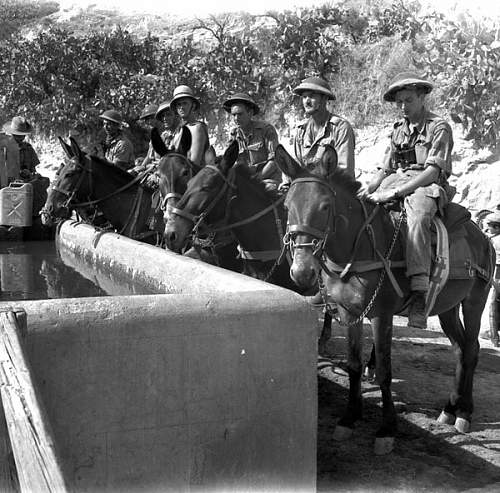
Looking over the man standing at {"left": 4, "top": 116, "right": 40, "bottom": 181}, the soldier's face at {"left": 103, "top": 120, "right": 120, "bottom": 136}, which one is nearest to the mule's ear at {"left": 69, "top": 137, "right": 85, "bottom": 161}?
the soldier's face at {"left": 103, "top": 120, "right": 120, "bottom": 136}

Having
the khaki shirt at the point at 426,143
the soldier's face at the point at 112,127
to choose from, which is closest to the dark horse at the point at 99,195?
the soldier's face at the point at 112,127

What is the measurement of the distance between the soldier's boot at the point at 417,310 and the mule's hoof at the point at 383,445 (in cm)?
97

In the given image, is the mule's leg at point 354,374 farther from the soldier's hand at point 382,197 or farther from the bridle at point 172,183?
the bridle at point 172,183

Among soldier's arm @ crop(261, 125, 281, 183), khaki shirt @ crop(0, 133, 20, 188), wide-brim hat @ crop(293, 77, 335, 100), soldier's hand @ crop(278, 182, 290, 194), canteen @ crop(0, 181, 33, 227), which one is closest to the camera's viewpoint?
soldier's hand @ crop(278, 182, 290, 194)

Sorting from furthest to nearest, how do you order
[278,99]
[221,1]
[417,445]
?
[221,1]
[278,99]
[417,445]

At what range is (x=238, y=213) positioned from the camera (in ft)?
20.3

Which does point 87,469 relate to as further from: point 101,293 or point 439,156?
point 439,156

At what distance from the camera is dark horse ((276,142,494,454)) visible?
4.61 metres

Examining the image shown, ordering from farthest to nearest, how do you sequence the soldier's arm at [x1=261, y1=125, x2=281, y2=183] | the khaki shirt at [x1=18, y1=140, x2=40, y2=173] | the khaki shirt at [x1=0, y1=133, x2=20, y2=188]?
the khaki shirt at [x1=18, y1=140, x2=40, y2=173] < the khaki shirt at [x1=0, y1=133, x2=20, y2=188] < the soldier's arm at [x1=261, y1=125, x2=281, y2=183]

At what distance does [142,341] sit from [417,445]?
2.79 metres

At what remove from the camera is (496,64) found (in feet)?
38.6

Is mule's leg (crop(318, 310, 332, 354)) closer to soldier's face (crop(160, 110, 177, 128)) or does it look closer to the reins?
the reins

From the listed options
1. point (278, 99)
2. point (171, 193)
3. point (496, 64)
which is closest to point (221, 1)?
point (278, 99)

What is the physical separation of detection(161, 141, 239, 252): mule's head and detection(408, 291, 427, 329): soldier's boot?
1.92 m
